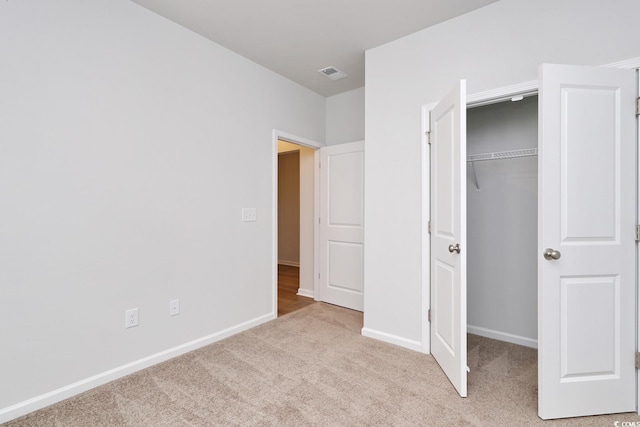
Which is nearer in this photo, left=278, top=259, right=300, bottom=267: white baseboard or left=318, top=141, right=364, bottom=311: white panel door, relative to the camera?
left=318, top=141, right=364, bottom=311: white panel door

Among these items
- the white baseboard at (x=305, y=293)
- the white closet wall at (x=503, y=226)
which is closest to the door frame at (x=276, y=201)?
the white baseboard at (x=305, y=293)

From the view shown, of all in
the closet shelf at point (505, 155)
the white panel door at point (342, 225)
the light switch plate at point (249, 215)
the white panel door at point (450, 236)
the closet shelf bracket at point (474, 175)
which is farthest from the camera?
the white panel door at point (342, 225)

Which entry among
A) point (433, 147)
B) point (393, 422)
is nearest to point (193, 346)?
point (393, 422)

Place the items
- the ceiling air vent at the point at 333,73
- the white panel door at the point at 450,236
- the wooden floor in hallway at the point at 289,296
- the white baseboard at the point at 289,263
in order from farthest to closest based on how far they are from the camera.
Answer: the white baseboard at the point at 289,263 < the wooden floor in hallway at the point at 289,296 < the ceiling air vent at the point at 333,73 < the white panel door at the point at 450,236

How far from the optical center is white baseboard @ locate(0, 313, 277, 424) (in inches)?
69.1

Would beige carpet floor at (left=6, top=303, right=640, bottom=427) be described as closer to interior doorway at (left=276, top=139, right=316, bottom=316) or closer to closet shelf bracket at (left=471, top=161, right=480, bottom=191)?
interior doorway at (left=276, top=139, right=316, bottom=316)

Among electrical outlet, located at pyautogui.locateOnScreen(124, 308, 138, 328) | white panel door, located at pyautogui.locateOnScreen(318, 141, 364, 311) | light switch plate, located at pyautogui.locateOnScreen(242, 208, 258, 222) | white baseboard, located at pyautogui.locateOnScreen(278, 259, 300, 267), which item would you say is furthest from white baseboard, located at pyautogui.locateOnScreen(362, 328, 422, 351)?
white baseboard, located at pyautogui.locateOnScreen(278, 259, 300, 267)

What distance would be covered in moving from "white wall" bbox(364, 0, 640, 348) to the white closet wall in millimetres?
741

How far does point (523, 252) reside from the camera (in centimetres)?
277

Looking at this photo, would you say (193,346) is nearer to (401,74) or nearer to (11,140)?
(11,140)

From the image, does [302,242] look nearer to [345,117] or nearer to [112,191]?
[345,117]

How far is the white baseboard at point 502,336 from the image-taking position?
268cm

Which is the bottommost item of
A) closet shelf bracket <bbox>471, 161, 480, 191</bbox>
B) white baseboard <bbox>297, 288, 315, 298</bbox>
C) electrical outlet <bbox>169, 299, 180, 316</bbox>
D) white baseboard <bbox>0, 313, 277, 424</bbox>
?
white baseboard <bbox>297, 288, 315, 298</bbox>

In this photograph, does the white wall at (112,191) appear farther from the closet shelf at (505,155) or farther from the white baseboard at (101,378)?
the closet shelf at (505,155)
